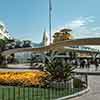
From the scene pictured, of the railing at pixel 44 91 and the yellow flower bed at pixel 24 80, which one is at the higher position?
the yellow flower bed at pixel 24 80

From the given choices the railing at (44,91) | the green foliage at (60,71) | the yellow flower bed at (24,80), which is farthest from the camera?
the green foliage at (60,71)

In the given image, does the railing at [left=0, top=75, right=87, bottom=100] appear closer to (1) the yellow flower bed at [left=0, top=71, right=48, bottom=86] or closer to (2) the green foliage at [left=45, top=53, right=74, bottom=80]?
(2) the green foliage at [left=45, top=53, right=74, bottom=80]

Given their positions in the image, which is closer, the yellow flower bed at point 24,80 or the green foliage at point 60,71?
the yellow flower bed at point 24,80

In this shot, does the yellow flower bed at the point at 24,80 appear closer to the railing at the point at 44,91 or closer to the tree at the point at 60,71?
the tree at the point at 60,71

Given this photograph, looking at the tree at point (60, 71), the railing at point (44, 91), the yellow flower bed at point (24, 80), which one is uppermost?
the tree at point (60, 71)

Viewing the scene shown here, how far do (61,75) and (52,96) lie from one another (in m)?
5.24

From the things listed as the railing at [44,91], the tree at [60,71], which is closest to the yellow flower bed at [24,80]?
the tree at [60,71]

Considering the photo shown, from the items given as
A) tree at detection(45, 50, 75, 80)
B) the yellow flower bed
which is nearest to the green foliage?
tree at detection(45, 50, 75, 80)

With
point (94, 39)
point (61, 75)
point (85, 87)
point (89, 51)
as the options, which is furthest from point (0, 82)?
point (89, 51)

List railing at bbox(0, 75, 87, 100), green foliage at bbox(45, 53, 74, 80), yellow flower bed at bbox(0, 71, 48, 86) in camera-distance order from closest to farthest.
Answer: railing at bbox(0, 75, 87, 100) → yellow flower bed at bbox(0, 71, 48, 86) → green foliage at bbox(45, 53, 74, 80)

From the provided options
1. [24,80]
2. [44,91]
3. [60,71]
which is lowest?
[44,91]

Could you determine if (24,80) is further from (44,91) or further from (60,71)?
(44,91)

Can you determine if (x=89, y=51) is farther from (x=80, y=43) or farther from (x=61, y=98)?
(x=61, y=98)

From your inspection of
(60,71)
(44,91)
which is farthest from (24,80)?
(44,91)
